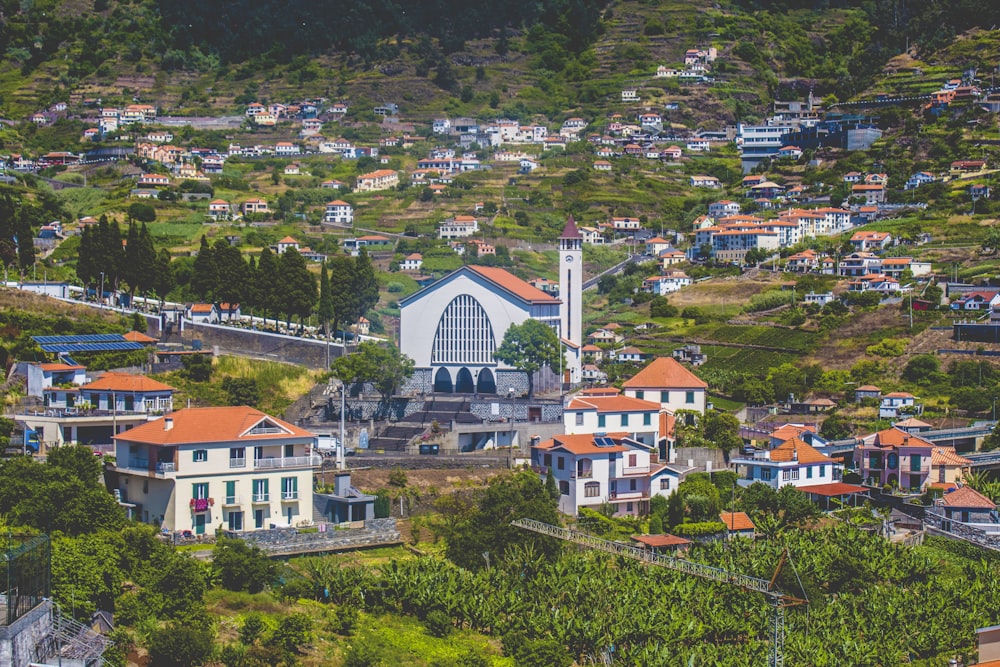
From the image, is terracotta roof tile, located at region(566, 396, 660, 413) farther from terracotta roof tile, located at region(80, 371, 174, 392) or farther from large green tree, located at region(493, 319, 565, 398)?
terracotta roof tile, located at region(80, 371, 174, 392)

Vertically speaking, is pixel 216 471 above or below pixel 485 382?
below

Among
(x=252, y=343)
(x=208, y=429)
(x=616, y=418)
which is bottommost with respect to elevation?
(x=616, y=418)

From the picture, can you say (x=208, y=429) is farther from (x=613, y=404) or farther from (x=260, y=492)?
(x=613, y=404)

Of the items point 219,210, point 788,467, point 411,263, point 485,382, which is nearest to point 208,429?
point 788,467

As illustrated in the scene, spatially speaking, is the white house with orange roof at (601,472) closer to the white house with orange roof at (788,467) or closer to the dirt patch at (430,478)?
the dirt patch at (430,478)

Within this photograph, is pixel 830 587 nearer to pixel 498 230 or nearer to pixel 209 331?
pixel 209 331

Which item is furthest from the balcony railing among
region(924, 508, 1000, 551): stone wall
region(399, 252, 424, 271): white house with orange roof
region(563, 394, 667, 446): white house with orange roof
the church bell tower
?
region(399, 252, 424, 271): white house with orange roof
